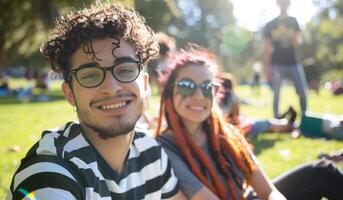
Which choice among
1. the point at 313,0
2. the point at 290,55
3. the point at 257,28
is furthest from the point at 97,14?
the point at 257,28

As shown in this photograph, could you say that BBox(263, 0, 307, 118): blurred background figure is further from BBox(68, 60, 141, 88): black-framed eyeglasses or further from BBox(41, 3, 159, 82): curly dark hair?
BBox(68, 60, 141, 88): black-framed eyeglasses

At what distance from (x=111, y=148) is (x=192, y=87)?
1306 mm

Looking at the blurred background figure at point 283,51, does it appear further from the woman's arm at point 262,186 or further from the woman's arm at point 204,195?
the woman's arm at point 204,195

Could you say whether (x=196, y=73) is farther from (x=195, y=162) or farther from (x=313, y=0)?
(x=313, y=0)

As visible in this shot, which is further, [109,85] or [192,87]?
[192,87]

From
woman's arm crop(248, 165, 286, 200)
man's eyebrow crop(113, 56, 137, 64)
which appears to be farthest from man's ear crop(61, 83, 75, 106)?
woman's arm crop(248, 165, 286, 200)

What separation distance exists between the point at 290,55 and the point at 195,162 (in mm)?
5668

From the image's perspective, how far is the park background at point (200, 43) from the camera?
19.3ft

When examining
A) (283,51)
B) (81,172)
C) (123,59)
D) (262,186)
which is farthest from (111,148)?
(283,51)

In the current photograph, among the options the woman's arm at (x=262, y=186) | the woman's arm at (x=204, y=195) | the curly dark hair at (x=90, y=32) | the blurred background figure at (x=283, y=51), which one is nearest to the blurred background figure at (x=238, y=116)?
the blurred background figure at (x=283, y=51)

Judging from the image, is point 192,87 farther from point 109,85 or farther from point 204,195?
point 109,85

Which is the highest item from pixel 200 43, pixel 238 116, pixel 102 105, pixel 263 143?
pixel 200 43

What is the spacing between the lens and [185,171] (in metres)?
2.76

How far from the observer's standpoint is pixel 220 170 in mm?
3018
